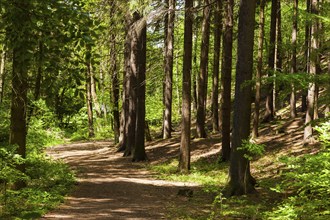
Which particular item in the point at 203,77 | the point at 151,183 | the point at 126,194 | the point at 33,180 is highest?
the point at 203,77

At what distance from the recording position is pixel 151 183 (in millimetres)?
A: 14039

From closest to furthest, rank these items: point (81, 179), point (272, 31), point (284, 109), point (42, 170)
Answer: point (42, 170) < point (81, 179) < point (272, 31) < point (284, 109)

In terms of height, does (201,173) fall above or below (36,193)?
below

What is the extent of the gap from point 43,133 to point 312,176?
9.87 meters

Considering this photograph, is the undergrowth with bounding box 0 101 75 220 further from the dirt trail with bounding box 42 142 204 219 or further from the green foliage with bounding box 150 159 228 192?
the green foliage with bounding box 150 159 228 192

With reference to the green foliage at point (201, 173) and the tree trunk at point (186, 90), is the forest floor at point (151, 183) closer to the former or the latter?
the green foliage at point (201, 173)

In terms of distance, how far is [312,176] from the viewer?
5719mm

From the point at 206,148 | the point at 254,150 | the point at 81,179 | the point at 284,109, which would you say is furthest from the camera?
the point at 284,109

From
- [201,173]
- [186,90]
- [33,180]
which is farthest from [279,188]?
[201,173]

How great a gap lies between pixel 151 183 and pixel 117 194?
274 cm

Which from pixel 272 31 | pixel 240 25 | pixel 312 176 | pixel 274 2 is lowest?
pixel 312 176

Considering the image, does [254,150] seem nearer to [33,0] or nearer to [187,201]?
[187,201]

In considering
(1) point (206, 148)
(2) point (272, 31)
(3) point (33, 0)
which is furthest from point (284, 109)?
(3) point (33, 0)

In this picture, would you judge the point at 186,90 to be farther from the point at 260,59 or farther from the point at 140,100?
the point at 140,100
